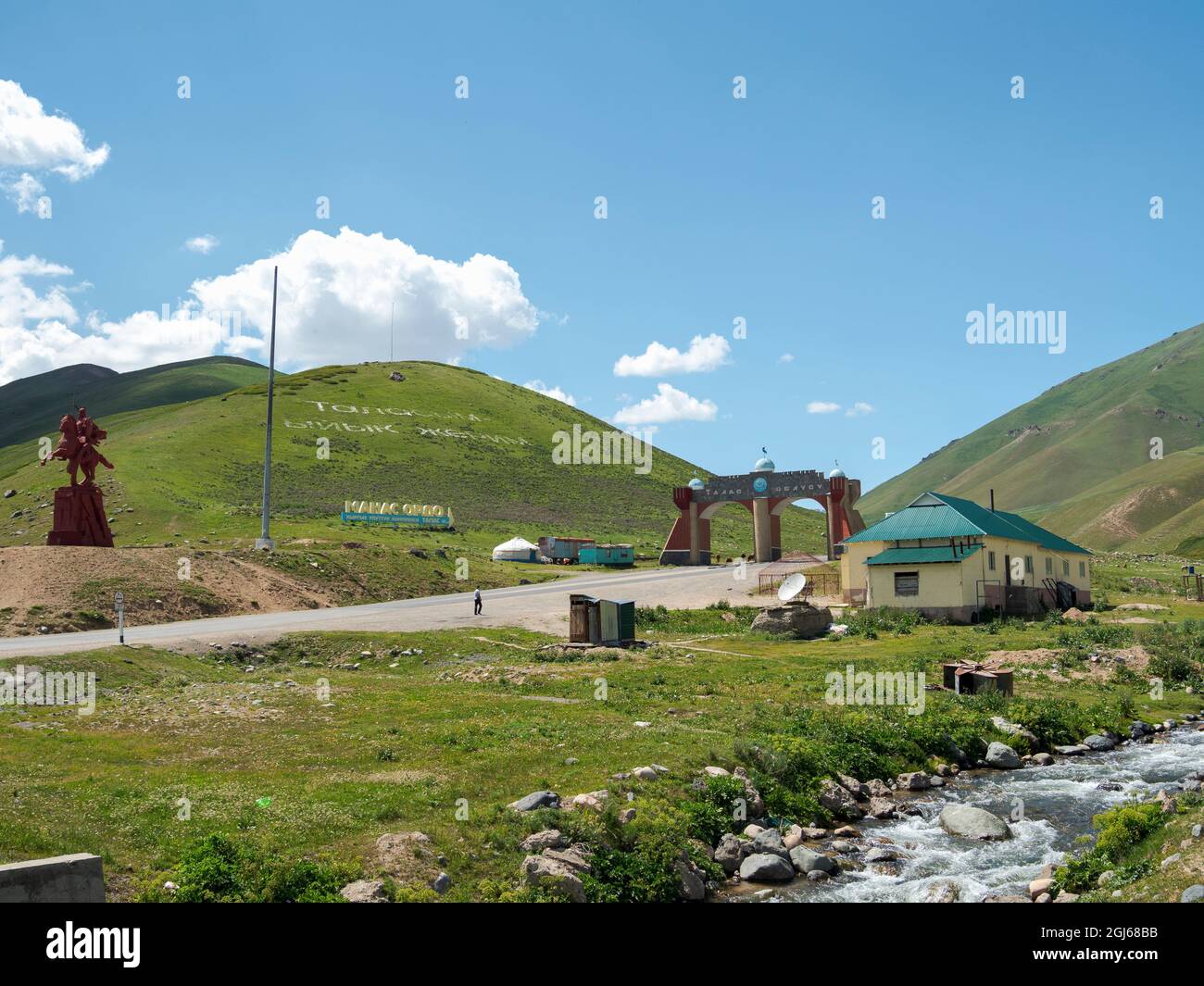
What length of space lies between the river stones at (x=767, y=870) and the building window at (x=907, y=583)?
117 ft

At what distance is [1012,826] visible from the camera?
17891mm

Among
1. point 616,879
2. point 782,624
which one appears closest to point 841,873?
point 616,879

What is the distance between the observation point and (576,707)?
1016 inches

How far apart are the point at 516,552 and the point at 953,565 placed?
5152cm

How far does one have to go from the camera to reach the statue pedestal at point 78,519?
168ft

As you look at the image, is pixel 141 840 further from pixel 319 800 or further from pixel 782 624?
pixel 782 624

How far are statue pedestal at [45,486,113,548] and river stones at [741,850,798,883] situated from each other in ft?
150

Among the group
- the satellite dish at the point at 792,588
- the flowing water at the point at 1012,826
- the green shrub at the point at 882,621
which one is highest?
the satellite dish at the point at 792,588

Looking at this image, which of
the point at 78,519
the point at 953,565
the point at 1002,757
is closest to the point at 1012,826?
the point at 1002,757

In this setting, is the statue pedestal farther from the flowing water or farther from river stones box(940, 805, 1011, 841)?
river stones box(940, 805, 1011, 841)

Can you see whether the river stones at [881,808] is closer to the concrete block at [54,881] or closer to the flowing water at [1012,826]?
the flowing water at [1012,826]

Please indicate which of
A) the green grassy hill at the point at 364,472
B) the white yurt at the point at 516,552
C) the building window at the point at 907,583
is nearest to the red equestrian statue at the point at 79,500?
the green grassy hill at the point at 364,472
